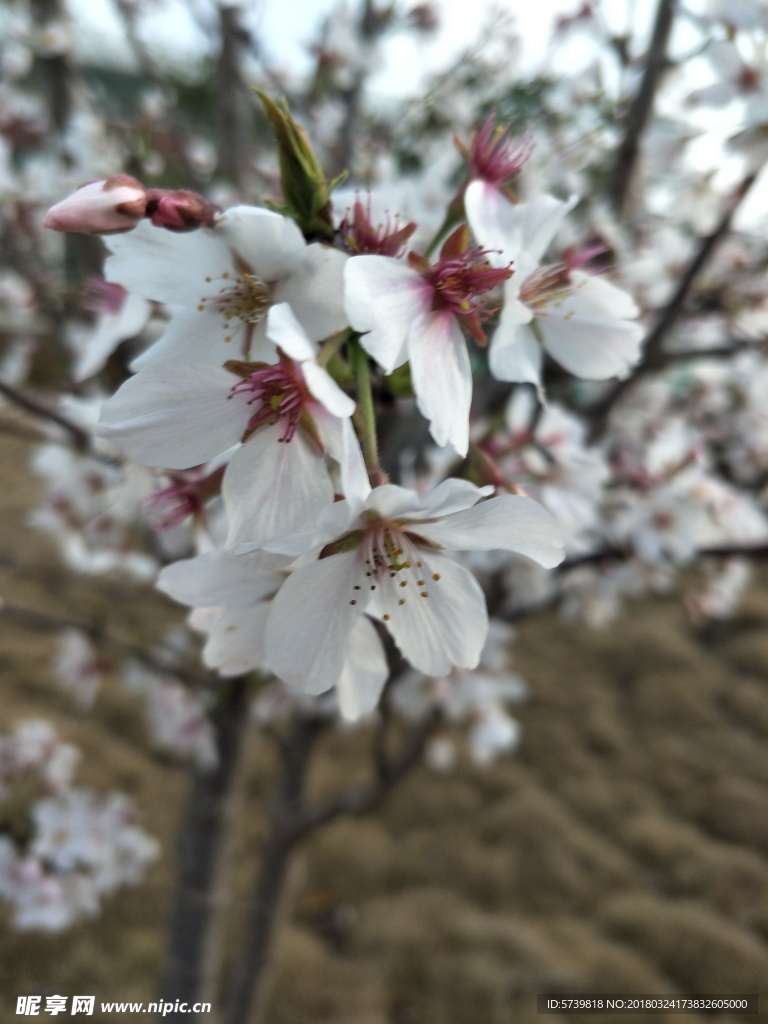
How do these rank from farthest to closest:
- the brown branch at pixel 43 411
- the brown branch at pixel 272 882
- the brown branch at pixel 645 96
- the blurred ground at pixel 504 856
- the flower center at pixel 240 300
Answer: the blurred ground at pixel 504 856
the brown branch at pixel 272 882
the brown branch at pixel 645 96
the brown branch at pixel 43 411
the flower center at pixel 240 300

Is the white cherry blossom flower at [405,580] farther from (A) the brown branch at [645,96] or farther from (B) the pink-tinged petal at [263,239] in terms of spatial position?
(A) the brown branch at [645,96]

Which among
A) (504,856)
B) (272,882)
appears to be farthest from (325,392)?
(504,856)

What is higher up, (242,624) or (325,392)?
(325,392)

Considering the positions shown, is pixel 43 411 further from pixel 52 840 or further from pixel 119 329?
pixel 52 840

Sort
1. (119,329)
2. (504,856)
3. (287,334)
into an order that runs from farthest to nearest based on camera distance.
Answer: (504,856)
(119,329)
(287,334)

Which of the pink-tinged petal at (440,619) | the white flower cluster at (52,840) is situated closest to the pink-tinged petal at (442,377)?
the pink-tinged petal at (440,619)

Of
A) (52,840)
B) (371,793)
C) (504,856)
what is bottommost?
(504,856)
